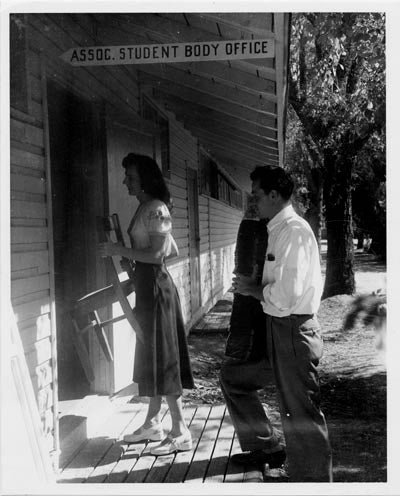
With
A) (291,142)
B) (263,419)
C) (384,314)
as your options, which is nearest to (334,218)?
(384,314)

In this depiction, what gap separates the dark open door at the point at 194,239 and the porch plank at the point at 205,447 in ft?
7.19

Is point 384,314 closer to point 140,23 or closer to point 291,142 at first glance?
point 140,23

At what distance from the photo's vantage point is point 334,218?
4.75m

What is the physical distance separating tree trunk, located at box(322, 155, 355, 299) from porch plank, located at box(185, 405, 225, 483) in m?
1.24

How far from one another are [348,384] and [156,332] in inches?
77.7

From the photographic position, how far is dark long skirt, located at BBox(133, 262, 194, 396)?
4.00m

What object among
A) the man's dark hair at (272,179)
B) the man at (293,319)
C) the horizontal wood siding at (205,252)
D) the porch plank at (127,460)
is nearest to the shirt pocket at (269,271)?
the man at (293,319)

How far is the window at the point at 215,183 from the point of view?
7587 millimetres

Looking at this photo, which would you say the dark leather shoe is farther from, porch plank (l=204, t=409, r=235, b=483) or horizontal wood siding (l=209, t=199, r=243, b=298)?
horizontal wood siding (l=209, t=199, r=243, b=298)

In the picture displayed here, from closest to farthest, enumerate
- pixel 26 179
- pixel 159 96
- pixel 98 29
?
pixel 26 179 < pixel 98 29 < pixel 159 96

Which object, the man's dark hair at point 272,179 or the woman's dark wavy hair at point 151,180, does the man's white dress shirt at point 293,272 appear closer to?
the man's dark hair at point 272,179

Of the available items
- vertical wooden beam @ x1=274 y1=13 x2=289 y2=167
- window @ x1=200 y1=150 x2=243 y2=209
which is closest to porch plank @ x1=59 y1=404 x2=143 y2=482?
vertical wooden beam @ x1=274 y1=13 x2=289 y2=167

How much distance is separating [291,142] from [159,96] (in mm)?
2526

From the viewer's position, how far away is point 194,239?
8008 mm
